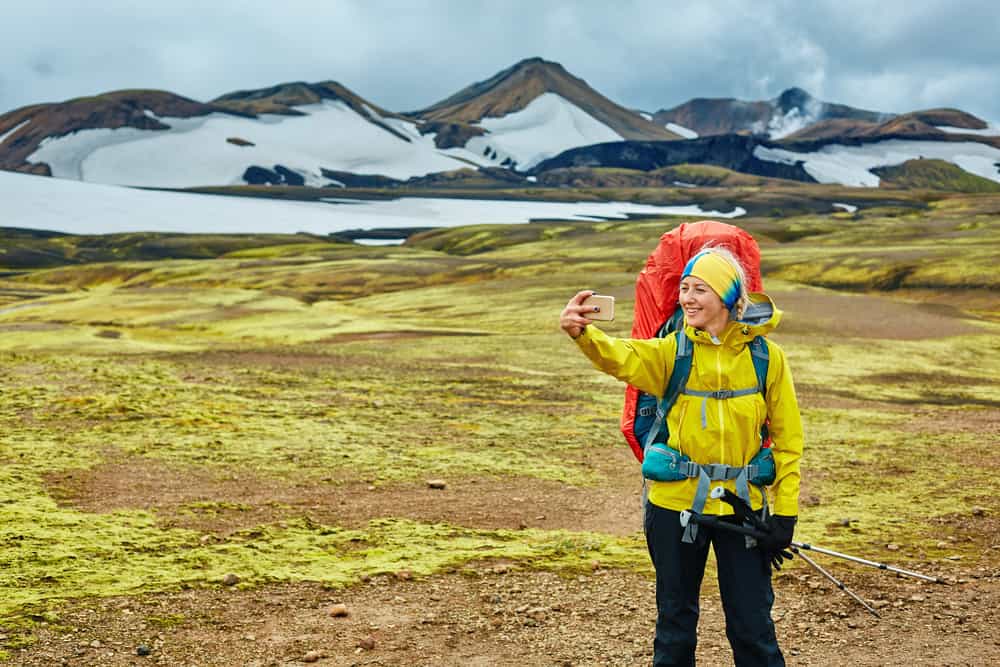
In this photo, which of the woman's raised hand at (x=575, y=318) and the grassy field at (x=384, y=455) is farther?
the grassy field at (x=384, y=455)

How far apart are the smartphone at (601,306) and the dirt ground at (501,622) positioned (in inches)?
148

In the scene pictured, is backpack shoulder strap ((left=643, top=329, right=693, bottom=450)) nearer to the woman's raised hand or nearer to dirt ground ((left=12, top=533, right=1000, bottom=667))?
the woman's raised hand

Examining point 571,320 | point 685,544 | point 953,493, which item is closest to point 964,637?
point 685,544

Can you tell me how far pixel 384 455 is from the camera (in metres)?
17.8

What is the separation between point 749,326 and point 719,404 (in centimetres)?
57

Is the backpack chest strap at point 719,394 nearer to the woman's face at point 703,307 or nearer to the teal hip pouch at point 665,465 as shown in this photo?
the teal hip pouch at point 665,465

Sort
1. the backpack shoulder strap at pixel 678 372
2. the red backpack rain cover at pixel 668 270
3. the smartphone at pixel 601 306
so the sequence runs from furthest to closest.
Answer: the red backpack rain cover at pixel 668 270 < the backpack shoulder strap at pixel 678 372 < the smartphone at pixel 601 306

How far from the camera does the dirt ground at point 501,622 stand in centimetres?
853

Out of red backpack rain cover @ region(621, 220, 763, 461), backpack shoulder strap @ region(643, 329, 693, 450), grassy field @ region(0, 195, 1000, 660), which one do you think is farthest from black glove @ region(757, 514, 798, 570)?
grassy field @ region(0, 195, 1000, 660)

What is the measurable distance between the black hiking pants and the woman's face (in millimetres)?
1312

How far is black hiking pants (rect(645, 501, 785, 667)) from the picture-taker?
645cm

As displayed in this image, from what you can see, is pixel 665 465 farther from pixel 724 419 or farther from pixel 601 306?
pixel 601 306

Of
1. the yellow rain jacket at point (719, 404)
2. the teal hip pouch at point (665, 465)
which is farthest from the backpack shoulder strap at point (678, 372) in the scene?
the teal hip pouch at point (665, 465)

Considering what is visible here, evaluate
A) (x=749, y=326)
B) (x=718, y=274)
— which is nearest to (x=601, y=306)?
(x=718, y=274)
